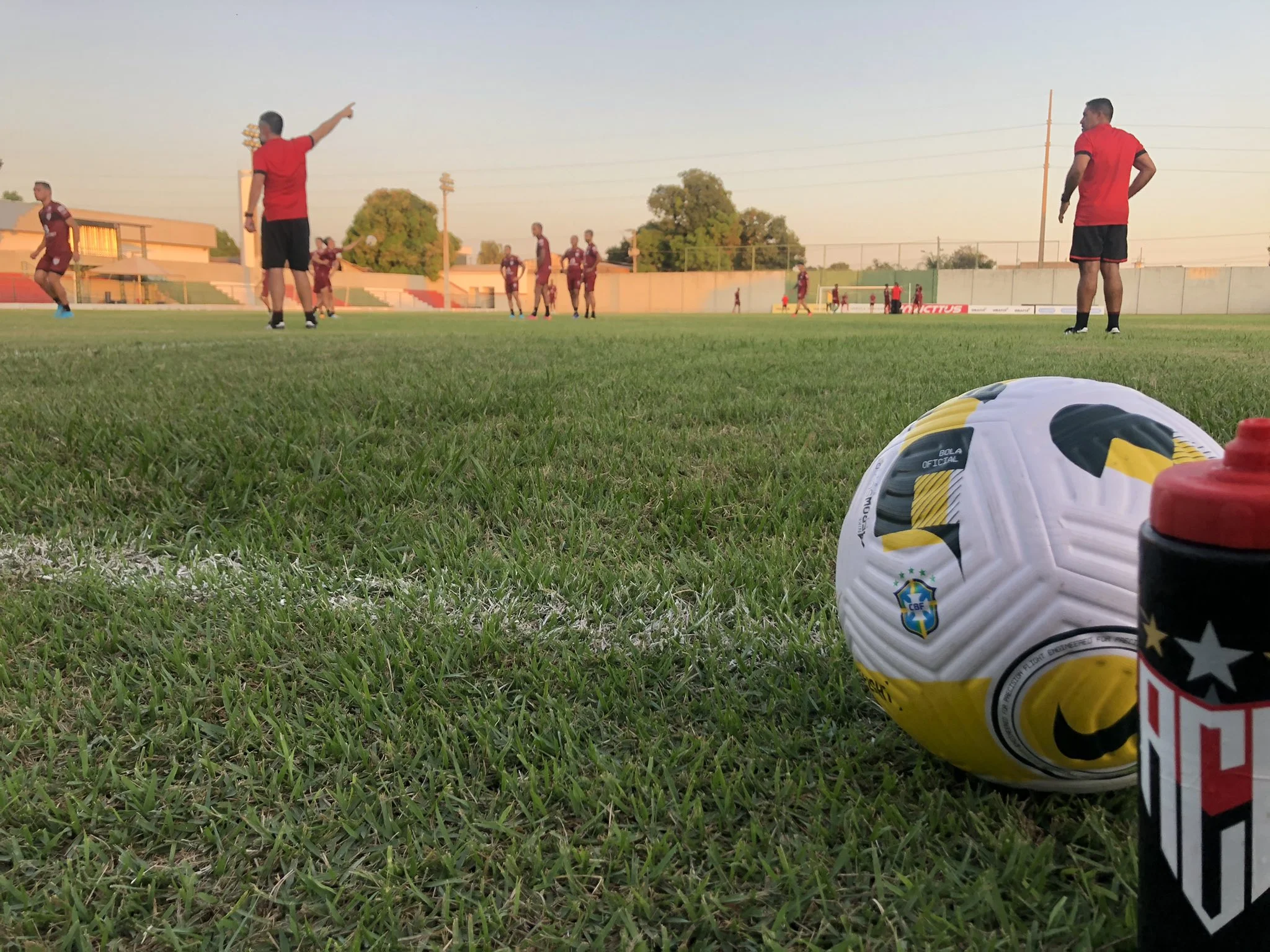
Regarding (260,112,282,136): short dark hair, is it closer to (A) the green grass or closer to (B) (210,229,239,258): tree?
(A) the green grass

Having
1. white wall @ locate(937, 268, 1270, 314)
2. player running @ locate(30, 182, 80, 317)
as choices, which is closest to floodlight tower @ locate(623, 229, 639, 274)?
white wall @ locate(937, 268, 1270, 314)

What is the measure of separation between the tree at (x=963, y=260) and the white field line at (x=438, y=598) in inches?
1843

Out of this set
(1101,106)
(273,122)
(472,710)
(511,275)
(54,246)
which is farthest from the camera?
(511,275)

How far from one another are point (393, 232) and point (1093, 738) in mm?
80810

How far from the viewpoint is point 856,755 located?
1375 mm

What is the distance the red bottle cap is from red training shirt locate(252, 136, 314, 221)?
444 inches

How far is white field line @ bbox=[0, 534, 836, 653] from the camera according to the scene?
187 centimetres

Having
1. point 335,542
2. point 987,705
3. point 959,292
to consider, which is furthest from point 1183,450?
point 959,292

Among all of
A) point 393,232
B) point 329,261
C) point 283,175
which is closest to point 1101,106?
point 283,175

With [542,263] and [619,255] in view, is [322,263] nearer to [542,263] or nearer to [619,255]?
[542,263]

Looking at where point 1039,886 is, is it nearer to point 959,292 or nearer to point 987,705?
point 987,705

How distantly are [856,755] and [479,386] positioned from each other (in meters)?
3.42

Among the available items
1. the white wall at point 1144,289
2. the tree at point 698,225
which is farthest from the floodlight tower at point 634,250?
the white wall at point 1144,289

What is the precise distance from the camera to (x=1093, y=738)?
3.60 feet
